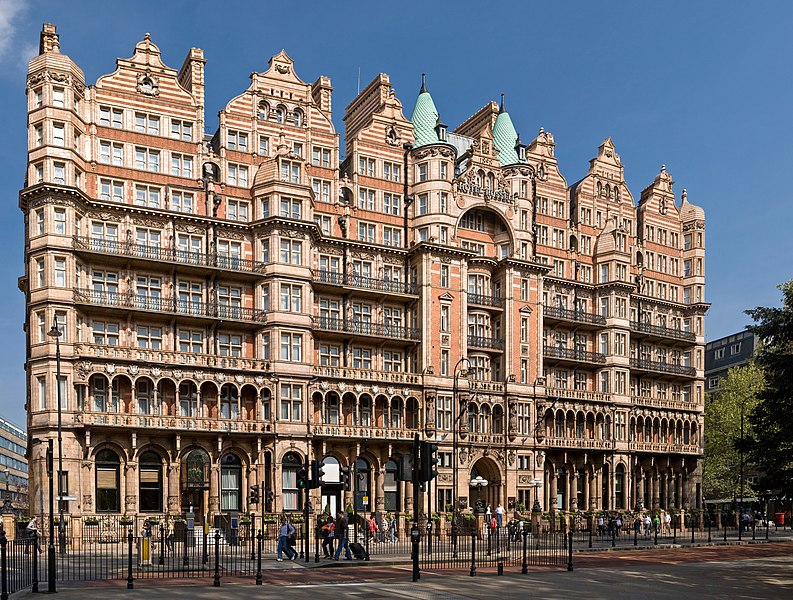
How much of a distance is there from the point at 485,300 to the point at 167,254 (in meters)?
25.4

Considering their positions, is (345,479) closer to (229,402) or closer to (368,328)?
(229,402)


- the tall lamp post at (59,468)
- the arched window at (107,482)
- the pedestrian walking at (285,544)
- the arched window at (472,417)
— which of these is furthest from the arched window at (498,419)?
the tall lamp post at (59,468)

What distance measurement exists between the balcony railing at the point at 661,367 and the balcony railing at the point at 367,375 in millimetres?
25209

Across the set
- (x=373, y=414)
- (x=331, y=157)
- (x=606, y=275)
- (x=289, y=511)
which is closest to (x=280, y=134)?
(x=331, y=157)

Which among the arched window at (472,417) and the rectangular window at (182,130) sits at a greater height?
the rectangular window at (182,130)

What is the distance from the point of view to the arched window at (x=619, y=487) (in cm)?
7769

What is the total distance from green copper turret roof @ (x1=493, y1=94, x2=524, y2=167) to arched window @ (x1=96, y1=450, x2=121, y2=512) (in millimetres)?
38224

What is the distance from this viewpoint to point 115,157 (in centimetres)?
5816

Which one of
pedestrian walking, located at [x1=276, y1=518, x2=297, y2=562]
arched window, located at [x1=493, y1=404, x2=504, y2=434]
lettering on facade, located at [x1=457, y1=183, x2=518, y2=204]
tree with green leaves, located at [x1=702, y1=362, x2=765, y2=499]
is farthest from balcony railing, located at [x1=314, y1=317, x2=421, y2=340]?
tree with green leaves, located at [x1=702, y1=362, x2=765, y2=499]

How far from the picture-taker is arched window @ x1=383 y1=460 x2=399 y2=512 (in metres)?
64.9

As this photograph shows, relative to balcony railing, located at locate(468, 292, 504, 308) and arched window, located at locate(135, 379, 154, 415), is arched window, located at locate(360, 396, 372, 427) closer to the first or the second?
balcony railing, located at locate(468, 292, 504, 308)

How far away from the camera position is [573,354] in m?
77.1

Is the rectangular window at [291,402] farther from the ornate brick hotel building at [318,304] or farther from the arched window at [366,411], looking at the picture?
the arched window at [366,411]

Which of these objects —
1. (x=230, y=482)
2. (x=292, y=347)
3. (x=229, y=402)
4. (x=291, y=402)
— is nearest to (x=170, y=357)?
(x=229, y=402)
